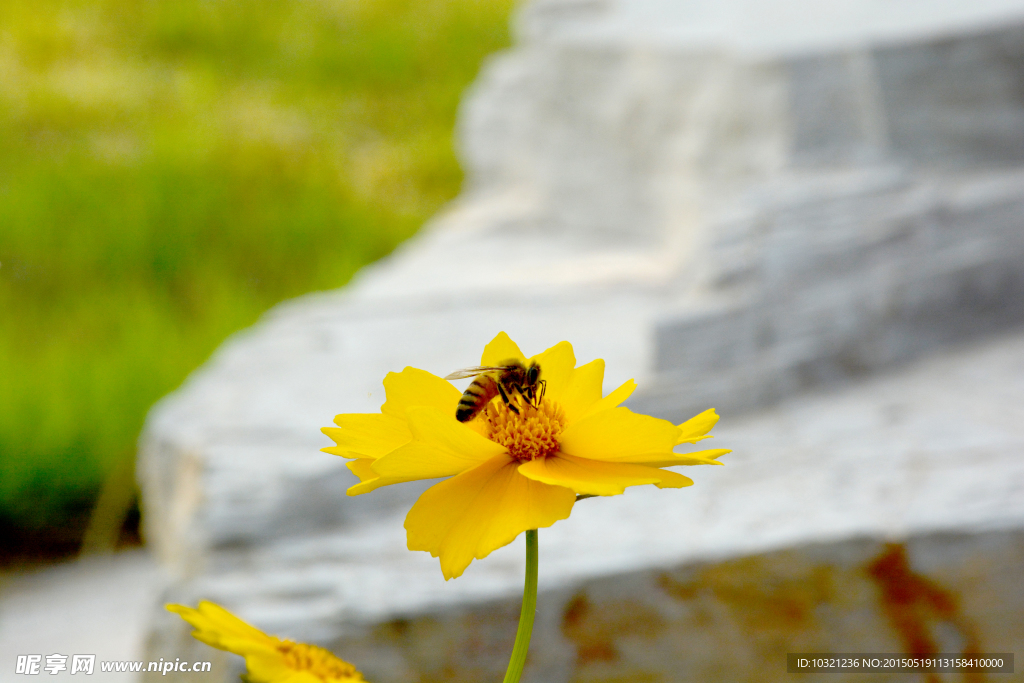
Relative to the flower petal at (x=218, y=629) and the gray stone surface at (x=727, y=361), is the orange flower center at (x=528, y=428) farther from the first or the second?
the gray stone surface at (x=727, y=361)

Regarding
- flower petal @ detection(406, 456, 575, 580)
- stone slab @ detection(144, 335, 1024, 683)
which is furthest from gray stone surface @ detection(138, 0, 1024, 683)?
flower petal @ detection(406, 456, 575, 580)

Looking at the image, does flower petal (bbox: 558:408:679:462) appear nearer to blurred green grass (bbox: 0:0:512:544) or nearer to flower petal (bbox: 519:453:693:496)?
flower petal (bbox: 519:453:693:496)

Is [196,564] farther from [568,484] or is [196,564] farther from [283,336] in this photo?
[568,484]

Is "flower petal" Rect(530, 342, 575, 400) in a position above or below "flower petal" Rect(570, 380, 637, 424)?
above

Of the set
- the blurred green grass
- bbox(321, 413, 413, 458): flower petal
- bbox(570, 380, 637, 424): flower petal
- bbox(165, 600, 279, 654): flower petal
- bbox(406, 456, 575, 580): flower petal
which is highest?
the blurred green grass

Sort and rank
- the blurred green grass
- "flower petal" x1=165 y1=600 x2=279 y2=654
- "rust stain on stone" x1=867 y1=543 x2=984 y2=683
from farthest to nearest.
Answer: the blurred green grass → "rust stain on stone" x1=867 y1=543 x2=984 y2=683 → "flower petal" x1=165 y1=600 x2=279 y2=654

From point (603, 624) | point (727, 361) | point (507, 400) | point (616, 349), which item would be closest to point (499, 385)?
point (507, 400)

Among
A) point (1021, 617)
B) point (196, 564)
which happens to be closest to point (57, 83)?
point (196, 564)
